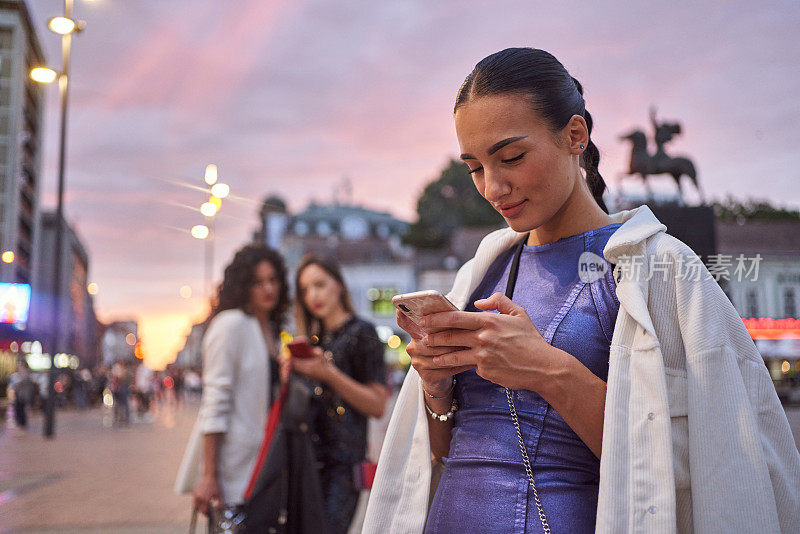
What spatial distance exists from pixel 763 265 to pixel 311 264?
2392mm

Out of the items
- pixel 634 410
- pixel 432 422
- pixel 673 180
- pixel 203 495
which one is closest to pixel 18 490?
pixel 203 495

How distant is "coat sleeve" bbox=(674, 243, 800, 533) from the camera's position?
4.16 ft

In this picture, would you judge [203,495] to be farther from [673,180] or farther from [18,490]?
[673,180]

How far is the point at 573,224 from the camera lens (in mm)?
1681

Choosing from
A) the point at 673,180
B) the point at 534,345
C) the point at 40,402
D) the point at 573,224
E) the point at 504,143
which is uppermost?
the point at 673,180

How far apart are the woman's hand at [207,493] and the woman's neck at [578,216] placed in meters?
2.48

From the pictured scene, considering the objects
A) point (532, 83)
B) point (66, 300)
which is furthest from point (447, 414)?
point (66, 300)

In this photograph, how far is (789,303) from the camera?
3566 millimetres

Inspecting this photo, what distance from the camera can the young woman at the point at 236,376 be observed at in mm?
3555

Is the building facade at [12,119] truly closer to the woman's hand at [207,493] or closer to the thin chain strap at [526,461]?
the woman's hand at [207,493]

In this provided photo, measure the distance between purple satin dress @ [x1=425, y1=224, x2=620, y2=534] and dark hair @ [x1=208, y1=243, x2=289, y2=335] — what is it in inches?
103

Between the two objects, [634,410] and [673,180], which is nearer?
[634,410]

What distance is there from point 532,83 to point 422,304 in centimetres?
54

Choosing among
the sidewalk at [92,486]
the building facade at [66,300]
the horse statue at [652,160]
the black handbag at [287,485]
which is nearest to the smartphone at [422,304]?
the black handbag at [287,485]
